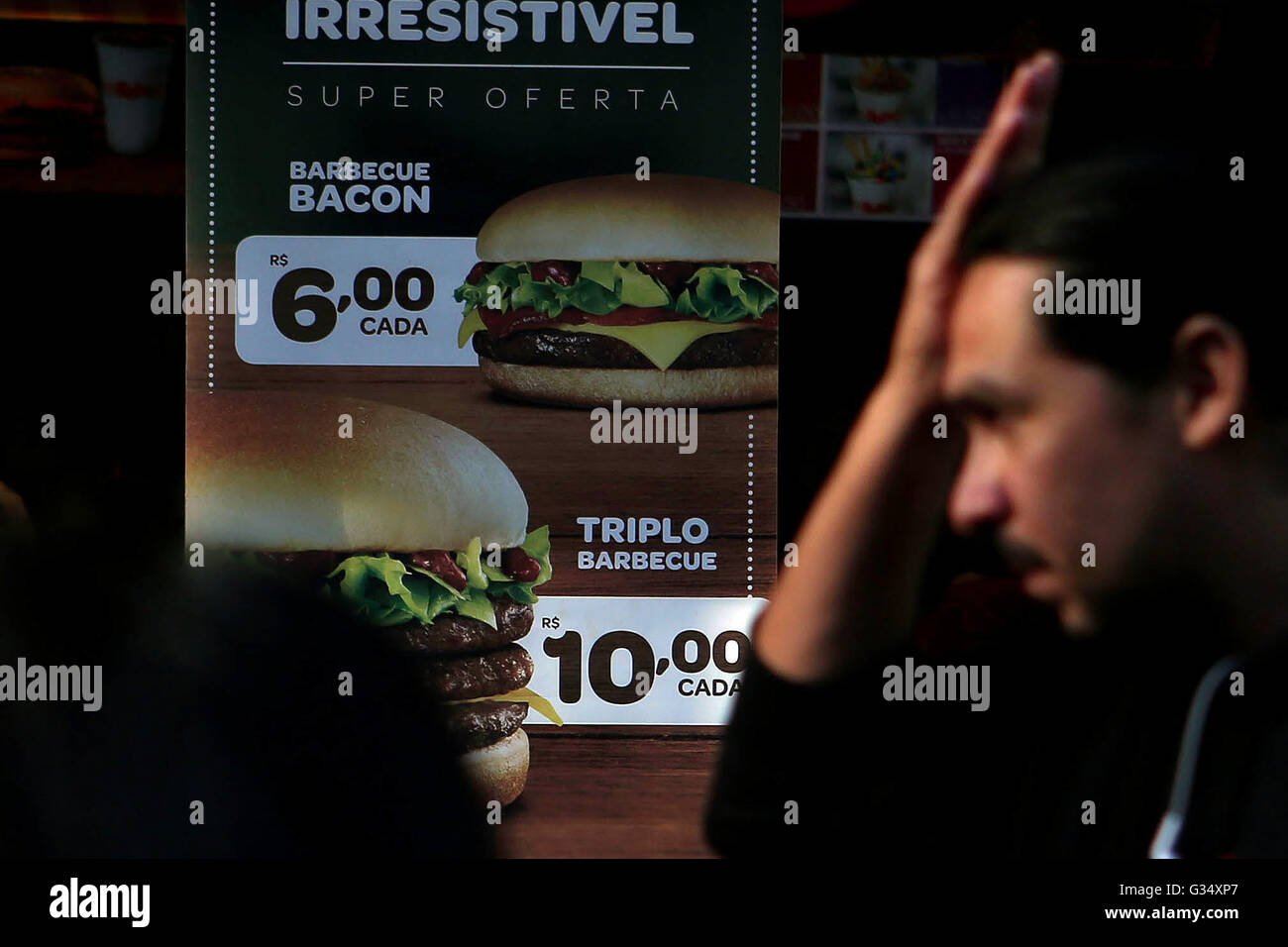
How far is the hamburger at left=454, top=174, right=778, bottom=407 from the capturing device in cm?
311

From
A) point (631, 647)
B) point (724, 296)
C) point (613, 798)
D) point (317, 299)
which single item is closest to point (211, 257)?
point (317, 299)

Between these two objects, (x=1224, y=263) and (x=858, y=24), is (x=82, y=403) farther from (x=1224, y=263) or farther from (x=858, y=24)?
(x=1224, y=263)

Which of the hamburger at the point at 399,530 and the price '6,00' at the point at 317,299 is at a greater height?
the price '6,00' at the point at 317,299

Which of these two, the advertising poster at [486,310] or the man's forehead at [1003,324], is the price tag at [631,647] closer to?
the advertising poster at [486,310]

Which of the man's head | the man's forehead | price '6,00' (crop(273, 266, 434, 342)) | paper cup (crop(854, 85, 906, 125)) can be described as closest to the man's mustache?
the man's head

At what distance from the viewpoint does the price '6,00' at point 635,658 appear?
10.3ft

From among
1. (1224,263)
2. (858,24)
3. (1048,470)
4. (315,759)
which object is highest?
(858,24)

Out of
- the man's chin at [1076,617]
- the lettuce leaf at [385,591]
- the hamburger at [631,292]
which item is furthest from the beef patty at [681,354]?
the man's chin at [1076,617]

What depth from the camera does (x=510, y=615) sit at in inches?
123

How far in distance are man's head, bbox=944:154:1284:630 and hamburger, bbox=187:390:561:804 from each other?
989mm
